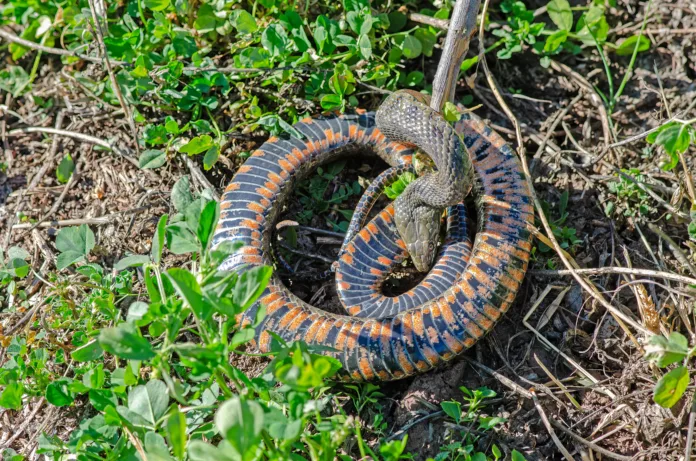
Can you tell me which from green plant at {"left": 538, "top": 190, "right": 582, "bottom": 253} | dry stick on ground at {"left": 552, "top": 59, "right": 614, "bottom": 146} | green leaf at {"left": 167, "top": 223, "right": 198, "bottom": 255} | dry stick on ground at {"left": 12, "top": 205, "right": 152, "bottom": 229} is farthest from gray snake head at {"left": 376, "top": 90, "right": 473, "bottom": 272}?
dry stick on ground at {"left": 12, "top": 205, "right": 152, "bottom": 229}

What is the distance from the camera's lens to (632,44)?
475cm

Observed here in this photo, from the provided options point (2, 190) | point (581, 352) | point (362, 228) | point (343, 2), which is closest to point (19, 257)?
point (2, 190)

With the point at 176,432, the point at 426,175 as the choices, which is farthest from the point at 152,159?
the point at 176,432

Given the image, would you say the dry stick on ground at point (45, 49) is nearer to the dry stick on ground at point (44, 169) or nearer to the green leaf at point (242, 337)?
the dry stick on ground at point (44, 169)

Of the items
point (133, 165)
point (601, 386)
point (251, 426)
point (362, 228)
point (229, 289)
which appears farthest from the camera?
point (133, 165)

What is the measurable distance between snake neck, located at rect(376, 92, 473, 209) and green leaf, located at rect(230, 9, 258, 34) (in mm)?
1057

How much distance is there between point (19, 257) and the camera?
4398 millimetres

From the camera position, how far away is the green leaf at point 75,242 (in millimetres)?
4156

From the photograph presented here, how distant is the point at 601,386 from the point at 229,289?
7.79ft

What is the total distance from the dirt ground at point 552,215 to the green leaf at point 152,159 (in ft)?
0.37

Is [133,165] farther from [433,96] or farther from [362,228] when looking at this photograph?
[433,96]

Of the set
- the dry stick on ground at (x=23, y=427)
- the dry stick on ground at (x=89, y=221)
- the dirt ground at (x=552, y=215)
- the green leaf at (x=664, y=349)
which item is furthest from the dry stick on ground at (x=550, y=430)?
the dry stick on ground at (x=23, y=427)

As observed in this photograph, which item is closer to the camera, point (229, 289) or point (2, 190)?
point (229, 289)

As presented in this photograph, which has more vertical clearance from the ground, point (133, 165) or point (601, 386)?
point (133, 165)
